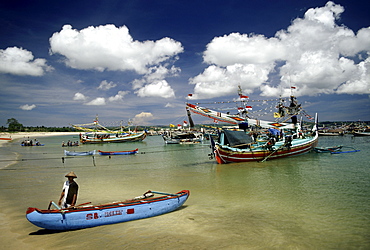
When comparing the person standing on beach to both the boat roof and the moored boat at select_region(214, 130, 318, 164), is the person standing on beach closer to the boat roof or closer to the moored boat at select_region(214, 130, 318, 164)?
the moored boat at select_region(214, 130, 318, 164)

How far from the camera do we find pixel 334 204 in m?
9.73

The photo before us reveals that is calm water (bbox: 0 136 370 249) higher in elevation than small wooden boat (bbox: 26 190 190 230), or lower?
lower

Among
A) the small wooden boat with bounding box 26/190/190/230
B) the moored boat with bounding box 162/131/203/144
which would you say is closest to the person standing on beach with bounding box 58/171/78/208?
the small wooden boat with bounding box 26/190/190/230

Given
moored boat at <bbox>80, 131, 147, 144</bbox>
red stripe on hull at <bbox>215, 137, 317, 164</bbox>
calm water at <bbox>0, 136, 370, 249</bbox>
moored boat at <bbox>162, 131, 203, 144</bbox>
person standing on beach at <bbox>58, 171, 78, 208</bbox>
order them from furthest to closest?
moored boat at <bbox>80, 131, 147, 144</bbox>
moored boat at <bbox>162, 131, 203, 144</bbox>
red stripe on hull at <bbox>215, 137, 317, 164</bbox>
person standing on beach at <bbox>58, 171, 78, 208</bbox>
calm water at <bbox>0, 136, 370, 249</bbox>

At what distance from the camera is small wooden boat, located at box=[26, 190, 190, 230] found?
6402 millimetres

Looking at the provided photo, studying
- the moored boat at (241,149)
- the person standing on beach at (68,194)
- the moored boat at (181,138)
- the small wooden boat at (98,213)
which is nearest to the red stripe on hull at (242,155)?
the moored boat at (241,149)

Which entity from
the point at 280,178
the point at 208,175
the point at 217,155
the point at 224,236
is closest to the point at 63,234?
the point at 224,236

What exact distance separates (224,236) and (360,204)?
286 inches

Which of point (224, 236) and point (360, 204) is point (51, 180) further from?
point (360, 204)

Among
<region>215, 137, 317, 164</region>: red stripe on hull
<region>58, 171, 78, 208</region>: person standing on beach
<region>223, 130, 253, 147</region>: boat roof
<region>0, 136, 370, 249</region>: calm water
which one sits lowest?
<region>0, 136, 370, 249</region>: calm water

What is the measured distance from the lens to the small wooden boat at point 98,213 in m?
6.40

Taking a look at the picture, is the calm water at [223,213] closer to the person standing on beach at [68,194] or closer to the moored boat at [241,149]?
the person standing on beach at [68,194]

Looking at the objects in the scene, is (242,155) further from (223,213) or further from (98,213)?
(98,213)

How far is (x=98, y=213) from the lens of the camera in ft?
23.1
